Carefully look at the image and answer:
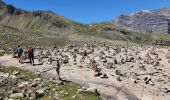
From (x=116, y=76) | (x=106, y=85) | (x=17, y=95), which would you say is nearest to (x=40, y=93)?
(x=17, y=95)

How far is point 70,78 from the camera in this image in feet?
127

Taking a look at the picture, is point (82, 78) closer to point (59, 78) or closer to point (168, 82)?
point (59, 78)

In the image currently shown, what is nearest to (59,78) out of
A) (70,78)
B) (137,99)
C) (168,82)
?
(70,78)

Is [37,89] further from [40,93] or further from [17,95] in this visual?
[17,95]

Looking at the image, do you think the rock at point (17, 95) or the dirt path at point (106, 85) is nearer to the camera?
the rock at point (17, 95)

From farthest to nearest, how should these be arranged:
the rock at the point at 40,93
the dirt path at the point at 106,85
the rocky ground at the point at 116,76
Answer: the rocky ground at the point at 116,76, the dirt path at the point at 106,85, the rock at the point at 40,93

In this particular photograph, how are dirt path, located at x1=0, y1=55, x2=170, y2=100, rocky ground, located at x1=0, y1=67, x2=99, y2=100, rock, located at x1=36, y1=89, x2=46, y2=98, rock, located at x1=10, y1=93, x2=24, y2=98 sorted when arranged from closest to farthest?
rock, located at x1=10, y1=93, x2=24, y2=98, rocky ground, located at x1=0, y1=67, x2=99, y2=100, rock, located at x1=36, y1=89, x2=46, y2=98, dirt path, located at x1=0, y1=55, x2=170, y2=100

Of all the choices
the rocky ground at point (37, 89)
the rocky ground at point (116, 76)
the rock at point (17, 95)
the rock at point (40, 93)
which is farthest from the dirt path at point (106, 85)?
the rock at point (17, 95)

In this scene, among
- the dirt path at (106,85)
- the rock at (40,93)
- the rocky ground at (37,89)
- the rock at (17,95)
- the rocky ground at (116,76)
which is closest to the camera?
the rock at (17,95)

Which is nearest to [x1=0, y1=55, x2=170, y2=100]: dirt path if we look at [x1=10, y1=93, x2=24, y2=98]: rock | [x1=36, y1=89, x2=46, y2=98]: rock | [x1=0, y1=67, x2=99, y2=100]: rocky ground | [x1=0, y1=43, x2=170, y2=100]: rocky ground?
[x1=0, y1=43, x2=170, y2=100]: rocky ground

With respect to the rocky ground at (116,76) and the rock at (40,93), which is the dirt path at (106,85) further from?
the rock at (40,93)

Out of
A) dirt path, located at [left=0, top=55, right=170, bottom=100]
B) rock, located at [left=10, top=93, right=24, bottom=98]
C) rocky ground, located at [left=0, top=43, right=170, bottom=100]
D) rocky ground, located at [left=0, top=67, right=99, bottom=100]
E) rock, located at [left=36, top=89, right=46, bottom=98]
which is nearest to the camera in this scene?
rock, located at [left=10, top=93, right=24, bottom=98]

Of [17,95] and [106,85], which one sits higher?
[17,95]

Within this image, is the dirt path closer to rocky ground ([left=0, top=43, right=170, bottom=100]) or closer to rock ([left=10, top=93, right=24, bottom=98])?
rocky ground ([left=0, top=43, right=170, bottom=100])
